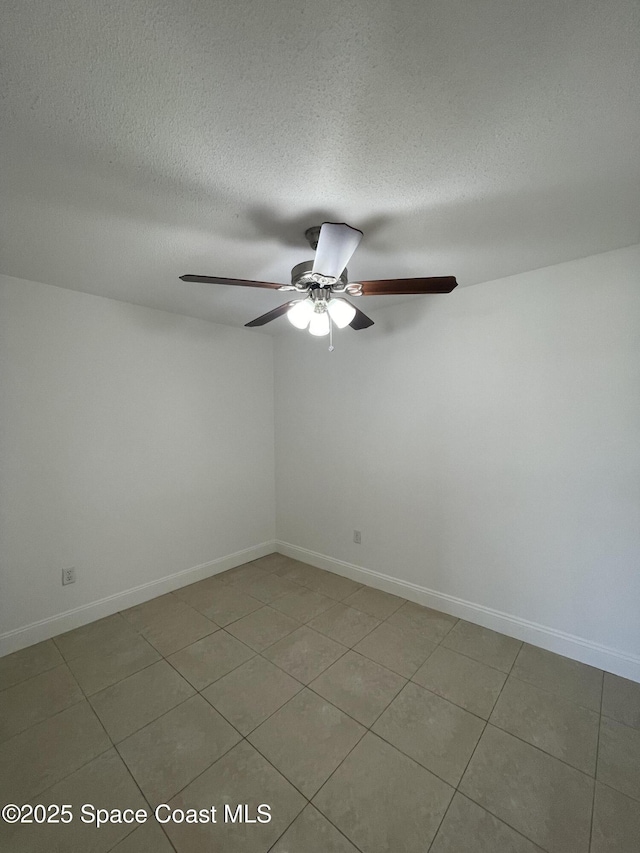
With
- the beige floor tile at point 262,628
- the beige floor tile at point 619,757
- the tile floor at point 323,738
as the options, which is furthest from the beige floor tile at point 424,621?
the beige floor tile at point 619,757

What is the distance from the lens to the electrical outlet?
2346mm

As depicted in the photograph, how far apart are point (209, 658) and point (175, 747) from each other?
0.57 m

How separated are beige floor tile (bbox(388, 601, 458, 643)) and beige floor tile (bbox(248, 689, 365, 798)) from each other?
858 mm

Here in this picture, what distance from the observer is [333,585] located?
2961mm

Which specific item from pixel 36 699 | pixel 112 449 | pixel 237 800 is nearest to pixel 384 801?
pixel 237 800

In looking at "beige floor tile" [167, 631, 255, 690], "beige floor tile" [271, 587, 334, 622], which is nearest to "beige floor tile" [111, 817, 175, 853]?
"beige floor tile" [167, 631, 255, 690]

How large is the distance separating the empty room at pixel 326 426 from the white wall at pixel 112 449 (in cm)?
2

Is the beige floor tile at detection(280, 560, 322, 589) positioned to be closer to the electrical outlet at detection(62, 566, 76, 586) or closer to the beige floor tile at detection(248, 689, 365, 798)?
the beige floor tile at detection(248, 689, 365, 798)

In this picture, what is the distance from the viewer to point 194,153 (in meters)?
1.19

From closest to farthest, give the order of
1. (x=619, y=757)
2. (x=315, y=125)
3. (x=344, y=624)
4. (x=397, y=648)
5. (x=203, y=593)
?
(x=315, y=125), (x=619, y=757), (x=397, y=648), (x=344, y=624), (x=203, y=593)

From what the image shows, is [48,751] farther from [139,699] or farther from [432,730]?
[432,730]

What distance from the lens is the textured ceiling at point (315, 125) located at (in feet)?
2.70

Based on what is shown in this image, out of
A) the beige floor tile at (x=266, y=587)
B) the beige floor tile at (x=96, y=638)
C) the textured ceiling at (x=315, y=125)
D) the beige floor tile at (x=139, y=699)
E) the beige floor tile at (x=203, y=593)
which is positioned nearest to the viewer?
the textured ceiling at (x=315, y=125)

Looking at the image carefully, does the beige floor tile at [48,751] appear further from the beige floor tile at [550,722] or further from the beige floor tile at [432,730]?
the beige floor tile at [550,722]
